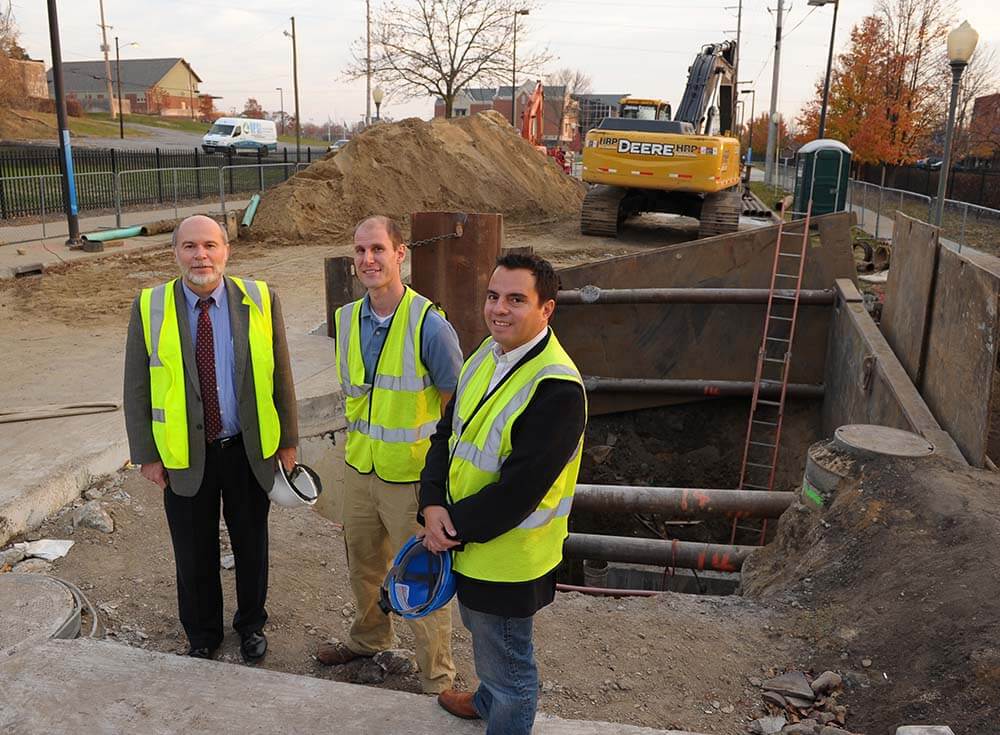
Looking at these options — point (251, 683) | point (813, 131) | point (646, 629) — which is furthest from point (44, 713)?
point (813, 131)

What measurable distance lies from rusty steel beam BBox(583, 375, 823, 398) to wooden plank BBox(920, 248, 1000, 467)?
113 inches

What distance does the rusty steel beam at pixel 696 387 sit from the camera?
30.9ft

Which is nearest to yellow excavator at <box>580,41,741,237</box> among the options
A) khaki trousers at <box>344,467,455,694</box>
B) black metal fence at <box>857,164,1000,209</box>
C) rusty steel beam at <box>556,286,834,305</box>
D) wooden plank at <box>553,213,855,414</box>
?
wooden plank at <box>553,213,855,414</box>

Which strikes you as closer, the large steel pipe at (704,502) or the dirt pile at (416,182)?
the large steel pipe at (704,502)

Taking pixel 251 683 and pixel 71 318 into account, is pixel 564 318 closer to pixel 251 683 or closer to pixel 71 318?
pixel 71 318

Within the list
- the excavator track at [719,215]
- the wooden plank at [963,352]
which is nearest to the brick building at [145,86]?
the excavator track at [719,215]

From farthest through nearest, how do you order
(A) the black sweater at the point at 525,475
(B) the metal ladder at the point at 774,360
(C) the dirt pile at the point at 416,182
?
(C) the dirt pile at the point at 416,182, (B) the metal ladder at the point at 774,360, (A) the black sweater at the point at 525,475

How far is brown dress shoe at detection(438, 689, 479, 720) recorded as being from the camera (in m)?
3.00

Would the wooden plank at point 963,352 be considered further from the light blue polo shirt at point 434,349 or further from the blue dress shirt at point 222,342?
the blue dress shirt at point 222,342

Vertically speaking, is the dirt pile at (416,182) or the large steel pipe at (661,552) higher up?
the dirt pile at (416,182)

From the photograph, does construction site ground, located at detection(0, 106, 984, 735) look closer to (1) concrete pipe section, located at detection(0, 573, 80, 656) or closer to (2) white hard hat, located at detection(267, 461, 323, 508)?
(1) concrete pipe section, located at detection(0, 573, 80, 656)

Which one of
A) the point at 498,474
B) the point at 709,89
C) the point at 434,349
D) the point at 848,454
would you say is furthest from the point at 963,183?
the point at 498,474

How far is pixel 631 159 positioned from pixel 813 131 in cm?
2659

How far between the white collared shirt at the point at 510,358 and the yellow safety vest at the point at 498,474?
2cm
